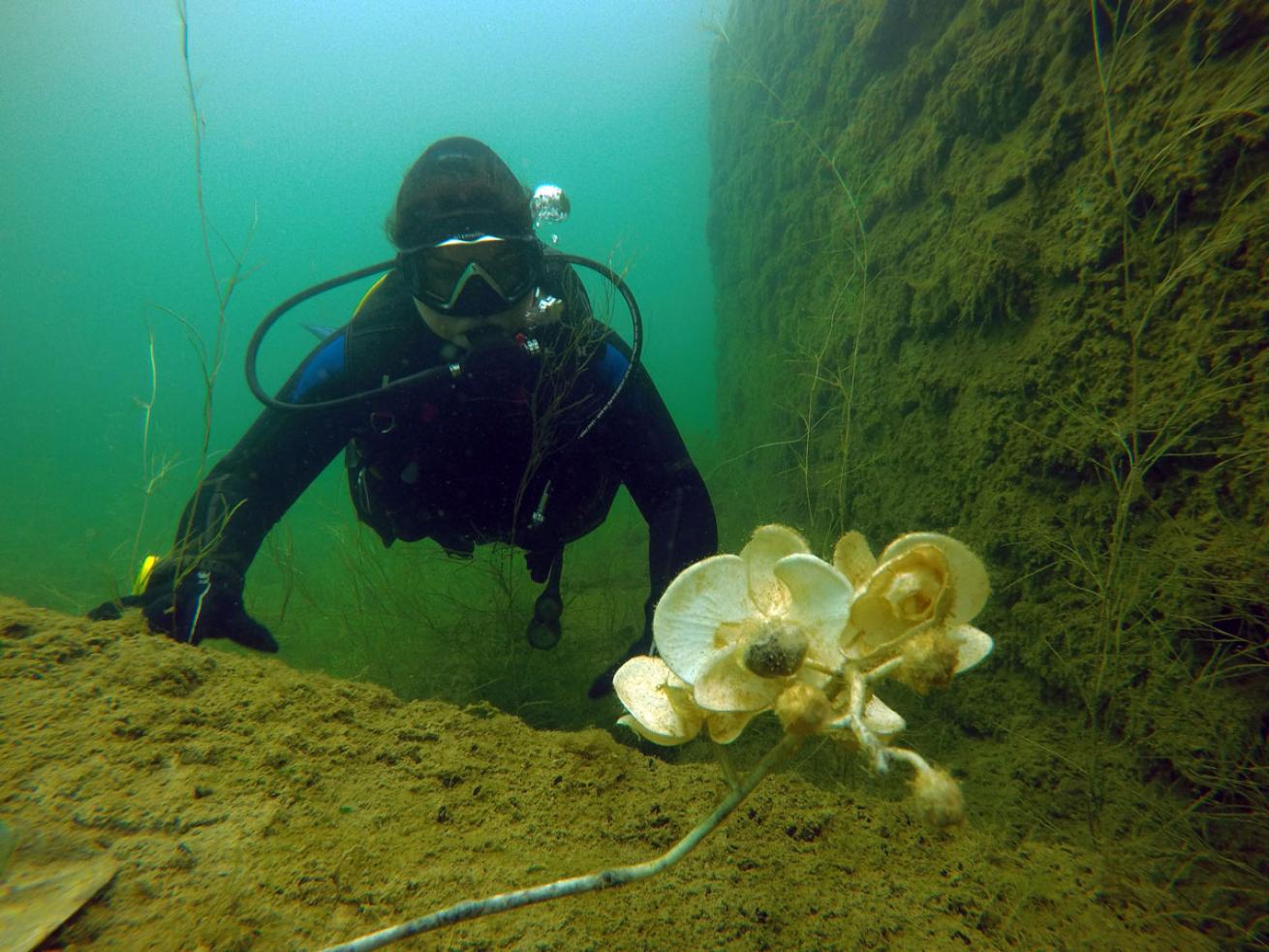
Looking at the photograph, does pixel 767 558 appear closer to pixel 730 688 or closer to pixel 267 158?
pixel 730 688

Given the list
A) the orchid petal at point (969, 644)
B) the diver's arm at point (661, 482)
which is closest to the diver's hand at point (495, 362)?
the diver's arm at point (661, 482)

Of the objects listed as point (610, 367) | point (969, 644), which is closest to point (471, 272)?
point (610, 367)

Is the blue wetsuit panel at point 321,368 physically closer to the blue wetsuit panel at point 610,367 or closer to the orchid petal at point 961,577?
the blue wetsuit panel at point 610,367

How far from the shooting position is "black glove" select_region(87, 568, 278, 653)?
2.34 metres

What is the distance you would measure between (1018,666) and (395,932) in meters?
2.79

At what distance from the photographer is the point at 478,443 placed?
3.23 metres

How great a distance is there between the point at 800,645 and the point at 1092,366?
8.15ft

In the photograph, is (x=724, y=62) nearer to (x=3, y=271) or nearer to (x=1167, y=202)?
(x=1167, y=202)

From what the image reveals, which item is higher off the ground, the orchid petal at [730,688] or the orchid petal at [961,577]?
the orchid petal at [961,577]

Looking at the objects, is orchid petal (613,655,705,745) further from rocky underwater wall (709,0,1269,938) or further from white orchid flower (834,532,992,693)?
rocky underwater wall (709,0,1269,938)

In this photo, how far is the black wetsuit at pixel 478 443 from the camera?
9.89 feet

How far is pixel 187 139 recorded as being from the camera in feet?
217

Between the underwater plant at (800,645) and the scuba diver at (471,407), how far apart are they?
197 centimetres

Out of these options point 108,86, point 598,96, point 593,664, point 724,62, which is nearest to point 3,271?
point 108,86
